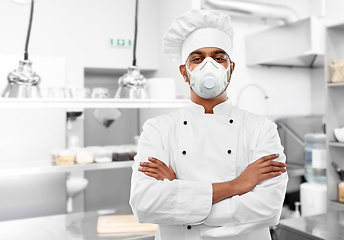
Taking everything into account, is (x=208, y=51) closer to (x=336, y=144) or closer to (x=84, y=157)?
(x=84, y=157)

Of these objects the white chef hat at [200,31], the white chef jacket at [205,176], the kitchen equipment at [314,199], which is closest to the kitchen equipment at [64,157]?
the white chef jacket at [205,176]

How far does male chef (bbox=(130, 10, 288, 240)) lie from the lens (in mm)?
1122

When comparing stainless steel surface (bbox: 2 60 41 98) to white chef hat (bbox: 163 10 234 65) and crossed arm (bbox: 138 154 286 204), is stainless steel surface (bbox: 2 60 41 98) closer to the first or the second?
white chef hat (bbox: 163 10 234 65)

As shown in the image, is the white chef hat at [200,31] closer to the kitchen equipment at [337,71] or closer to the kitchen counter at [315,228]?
the kitchen counter at [315,228]

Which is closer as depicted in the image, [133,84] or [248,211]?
[248,211]

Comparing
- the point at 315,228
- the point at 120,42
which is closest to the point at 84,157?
the point at 315,228

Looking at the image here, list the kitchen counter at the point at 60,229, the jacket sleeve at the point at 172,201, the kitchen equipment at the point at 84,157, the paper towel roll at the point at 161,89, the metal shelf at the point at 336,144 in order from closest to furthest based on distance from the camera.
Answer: the jacket sleeve at the point at 172,201
the kitchen counter at the point at 60,229
the kitchen equipment at the point at 84,157
the paper towel roll at the point at 161,89
the metal shelf at the point at 336,144

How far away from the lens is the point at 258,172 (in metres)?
1.17

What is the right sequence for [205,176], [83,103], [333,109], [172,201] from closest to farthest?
1. [172,201]
2. [205,176]
3. [83,103]
4. [333,109]

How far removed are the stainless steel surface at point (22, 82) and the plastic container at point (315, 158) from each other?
91.1 inches

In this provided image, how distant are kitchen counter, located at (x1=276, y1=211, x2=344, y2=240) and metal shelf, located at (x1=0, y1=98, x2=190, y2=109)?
1.05 m

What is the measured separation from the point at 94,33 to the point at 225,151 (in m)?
2.67

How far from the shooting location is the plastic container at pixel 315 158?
114 inches

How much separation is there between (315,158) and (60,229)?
2131 millimetres
